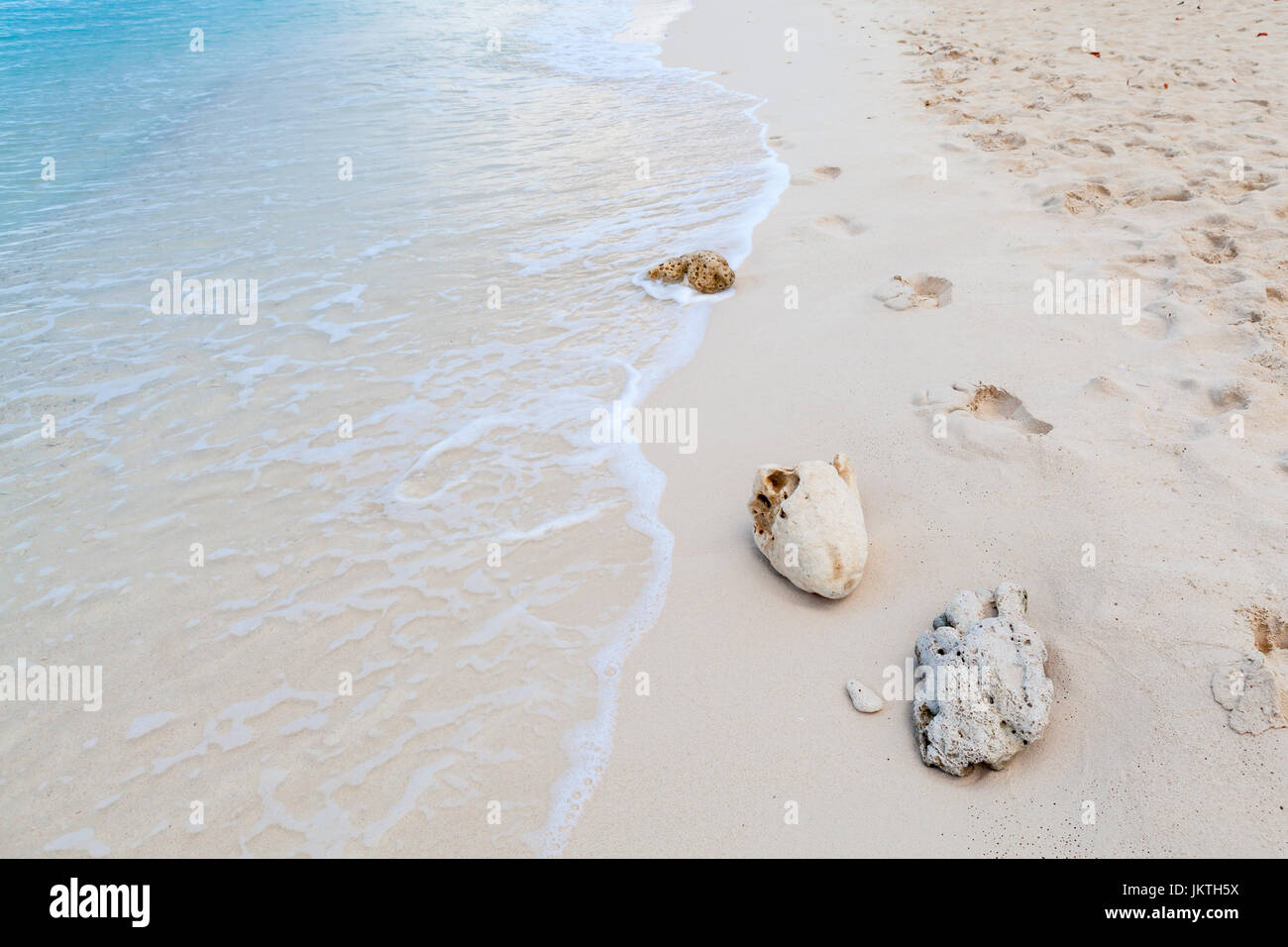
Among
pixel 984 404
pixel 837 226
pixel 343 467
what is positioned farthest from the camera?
pixel 837 226

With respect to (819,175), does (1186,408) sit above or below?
below

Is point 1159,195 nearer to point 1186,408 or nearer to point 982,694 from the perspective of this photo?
point 1186,408

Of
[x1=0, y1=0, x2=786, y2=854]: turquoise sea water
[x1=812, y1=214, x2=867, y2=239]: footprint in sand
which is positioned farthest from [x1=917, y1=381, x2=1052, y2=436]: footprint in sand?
[x1=812, y1=214, x2=867, y2=239]: footprint in sand

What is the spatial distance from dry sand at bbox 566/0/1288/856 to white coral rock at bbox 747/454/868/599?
124 mm

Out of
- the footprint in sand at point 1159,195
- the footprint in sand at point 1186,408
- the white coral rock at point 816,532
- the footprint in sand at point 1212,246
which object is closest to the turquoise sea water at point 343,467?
the white coral rock at point 816,532

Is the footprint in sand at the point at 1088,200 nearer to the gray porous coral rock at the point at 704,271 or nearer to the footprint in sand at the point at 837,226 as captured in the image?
the footprint in sand at the point at 837,226

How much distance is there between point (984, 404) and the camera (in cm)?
349

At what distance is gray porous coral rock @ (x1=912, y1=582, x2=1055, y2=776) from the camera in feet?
7.18

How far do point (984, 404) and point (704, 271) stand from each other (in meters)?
2.17

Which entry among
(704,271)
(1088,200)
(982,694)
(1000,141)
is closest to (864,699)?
(982,694)

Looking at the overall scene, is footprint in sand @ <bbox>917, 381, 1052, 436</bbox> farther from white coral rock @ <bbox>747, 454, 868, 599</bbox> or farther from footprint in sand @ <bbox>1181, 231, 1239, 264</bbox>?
footprint in sand @ <bbox>1181, 231, 1239, 264</bbox>
